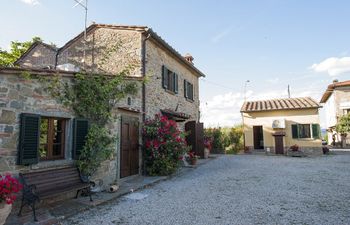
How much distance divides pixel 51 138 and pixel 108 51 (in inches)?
178

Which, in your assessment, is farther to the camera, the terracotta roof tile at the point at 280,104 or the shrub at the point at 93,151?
the terracotta roof tile at the point at 280,104

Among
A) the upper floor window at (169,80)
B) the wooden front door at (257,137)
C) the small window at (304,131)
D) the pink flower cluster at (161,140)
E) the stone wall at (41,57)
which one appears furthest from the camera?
the wooden front door at (257,137)

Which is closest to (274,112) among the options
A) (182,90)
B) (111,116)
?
(182,90)

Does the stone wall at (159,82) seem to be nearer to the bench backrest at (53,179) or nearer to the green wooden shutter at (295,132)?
the bench backrest at (53,179)

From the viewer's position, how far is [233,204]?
4.84 meters

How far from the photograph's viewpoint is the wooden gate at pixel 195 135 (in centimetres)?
1259

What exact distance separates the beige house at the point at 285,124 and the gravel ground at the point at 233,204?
9591 millimetres

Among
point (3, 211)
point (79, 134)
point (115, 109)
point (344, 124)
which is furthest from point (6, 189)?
point (344, 124)

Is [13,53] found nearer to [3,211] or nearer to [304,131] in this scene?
[3,211]

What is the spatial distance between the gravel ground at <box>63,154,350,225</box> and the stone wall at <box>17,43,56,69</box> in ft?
28.8

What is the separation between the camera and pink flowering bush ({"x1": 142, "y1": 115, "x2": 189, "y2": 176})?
786cm

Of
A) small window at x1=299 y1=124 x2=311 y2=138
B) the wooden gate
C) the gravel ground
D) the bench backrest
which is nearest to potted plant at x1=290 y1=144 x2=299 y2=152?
small window at x1=299 y1=124 x2=311 y2=138

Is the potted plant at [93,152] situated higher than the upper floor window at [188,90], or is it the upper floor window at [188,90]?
the upper floor window at [188,90]

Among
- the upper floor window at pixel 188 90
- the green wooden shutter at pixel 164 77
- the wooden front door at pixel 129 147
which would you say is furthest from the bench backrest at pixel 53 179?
the upper floor window at pixel 188 90
